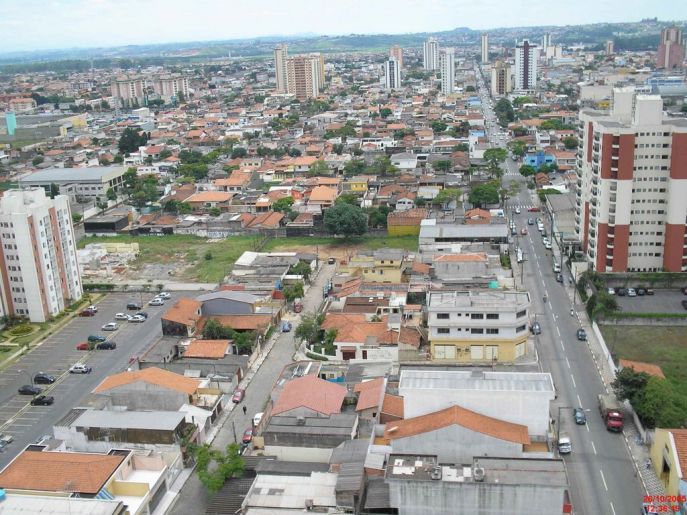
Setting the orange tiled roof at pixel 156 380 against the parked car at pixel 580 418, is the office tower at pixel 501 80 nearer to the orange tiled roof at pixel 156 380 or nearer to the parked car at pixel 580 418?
the parked car at pixel 580 418

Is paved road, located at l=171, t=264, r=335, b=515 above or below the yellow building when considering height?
below

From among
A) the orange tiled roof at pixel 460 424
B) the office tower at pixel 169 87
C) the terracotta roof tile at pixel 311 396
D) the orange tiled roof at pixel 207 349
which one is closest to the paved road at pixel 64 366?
the orange tiled roof at pixel 207 349

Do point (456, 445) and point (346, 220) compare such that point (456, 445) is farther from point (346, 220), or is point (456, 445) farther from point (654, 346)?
point (346, 220)

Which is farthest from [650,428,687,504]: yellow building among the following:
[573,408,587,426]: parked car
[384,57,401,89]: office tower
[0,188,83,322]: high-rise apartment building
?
[384,57,401,89]: office tower

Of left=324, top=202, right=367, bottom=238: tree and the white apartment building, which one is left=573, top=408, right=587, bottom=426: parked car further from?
left=324, top=202, right=367, bottom=238: tree

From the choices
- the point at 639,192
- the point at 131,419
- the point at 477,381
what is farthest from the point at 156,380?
the point at 639,192

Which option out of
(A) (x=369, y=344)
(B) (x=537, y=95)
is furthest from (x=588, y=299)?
(B) (x=537, y=95)

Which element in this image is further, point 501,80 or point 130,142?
point 501,80
